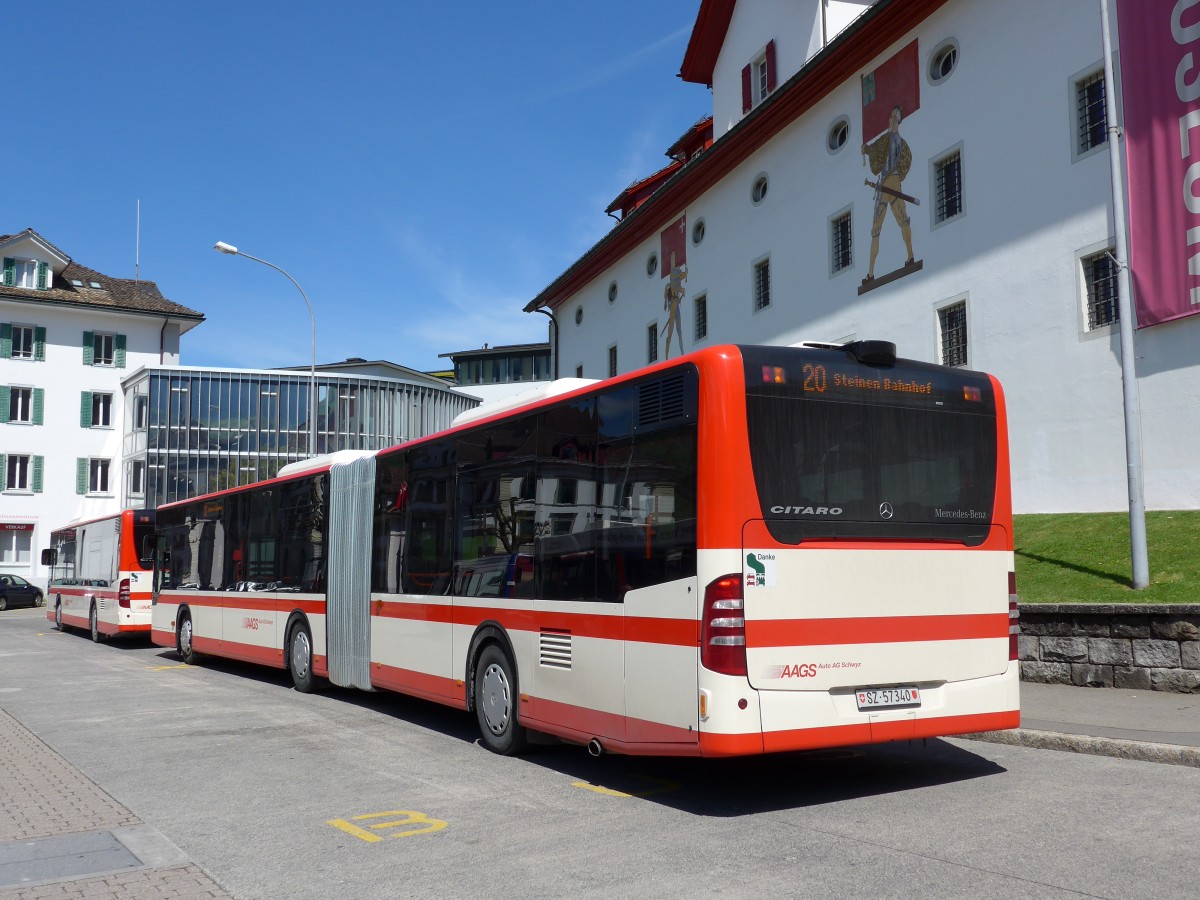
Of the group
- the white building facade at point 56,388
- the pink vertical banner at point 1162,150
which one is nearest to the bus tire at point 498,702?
the pink vertical banner at point 1162,150

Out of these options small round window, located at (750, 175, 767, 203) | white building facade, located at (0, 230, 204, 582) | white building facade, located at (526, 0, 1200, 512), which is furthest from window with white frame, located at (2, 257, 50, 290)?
small round window, located at (750, 175, 767, 203)

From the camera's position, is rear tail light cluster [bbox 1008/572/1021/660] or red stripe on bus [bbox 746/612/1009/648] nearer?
red stripe on bus [bbox 746/612/1009/648]

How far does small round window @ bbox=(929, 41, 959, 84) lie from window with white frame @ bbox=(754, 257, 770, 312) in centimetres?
718

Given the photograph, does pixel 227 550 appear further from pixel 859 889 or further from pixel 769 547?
pixel 859 889

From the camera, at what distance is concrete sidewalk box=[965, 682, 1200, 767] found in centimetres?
849

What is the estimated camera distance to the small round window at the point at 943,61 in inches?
922

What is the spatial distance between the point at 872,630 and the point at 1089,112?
15.9 meters

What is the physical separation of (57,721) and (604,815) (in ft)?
25.5

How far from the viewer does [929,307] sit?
78.0 ft

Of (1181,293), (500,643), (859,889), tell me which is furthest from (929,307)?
(859,889)

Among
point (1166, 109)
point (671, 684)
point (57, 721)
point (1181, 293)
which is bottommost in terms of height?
point (57, 721)

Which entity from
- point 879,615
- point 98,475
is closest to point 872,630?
point 879,615

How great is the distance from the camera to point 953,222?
76.0 ft

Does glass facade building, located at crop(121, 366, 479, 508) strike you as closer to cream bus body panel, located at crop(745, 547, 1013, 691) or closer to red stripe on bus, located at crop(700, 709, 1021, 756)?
cream bus body panel, located at crop(745, 547, 1013, 691)
